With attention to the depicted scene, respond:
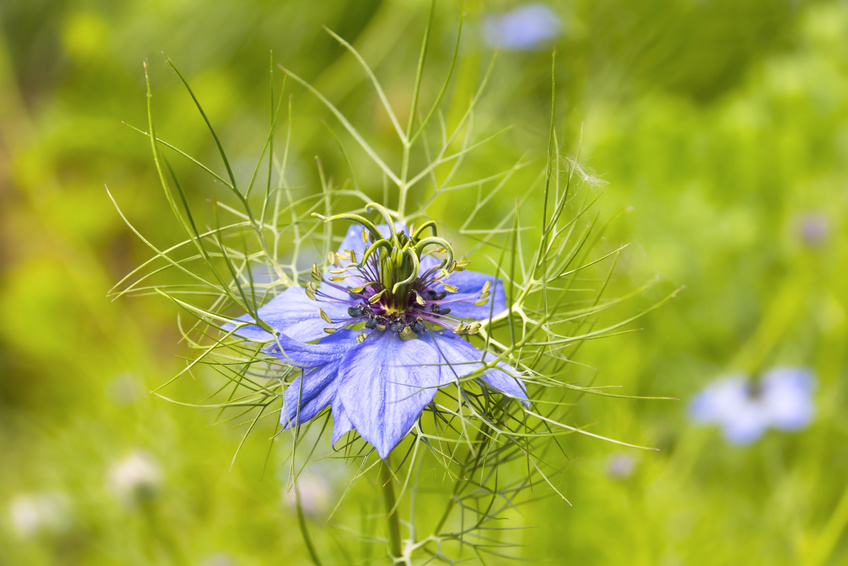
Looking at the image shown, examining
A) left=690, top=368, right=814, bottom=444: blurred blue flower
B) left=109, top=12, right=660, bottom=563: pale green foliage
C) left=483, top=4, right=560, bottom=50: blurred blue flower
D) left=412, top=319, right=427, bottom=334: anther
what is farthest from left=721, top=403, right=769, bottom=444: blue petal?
left=412, top=319, right=427, bottom=334: anther

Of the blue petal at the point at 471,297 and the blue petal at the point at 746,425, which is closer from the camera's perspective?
the blue petal at the point at 471,297

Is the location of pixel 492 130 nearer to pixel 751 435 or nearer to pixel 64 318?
pixel 751 435

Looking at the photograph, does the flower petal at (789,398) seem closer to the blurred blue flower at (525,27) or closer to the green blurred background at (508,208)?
the green blurred background at (508,208)

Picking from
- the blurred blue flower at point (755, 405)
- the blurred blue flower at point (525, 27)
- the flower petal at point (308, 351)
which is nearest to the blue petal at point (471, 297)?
the flower petal at point (308, 351)

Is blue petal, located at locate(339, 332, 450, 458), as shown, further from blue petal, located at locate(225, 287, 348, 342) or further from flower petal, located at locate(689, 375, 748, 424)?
flower petal, located at locate(689, 375, 748, 424)

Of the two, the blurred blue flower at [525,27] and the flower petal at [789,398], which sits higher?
the blurred blue flower at [525,27]

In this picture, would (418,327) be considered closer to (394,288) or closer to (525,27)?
(394,288)
